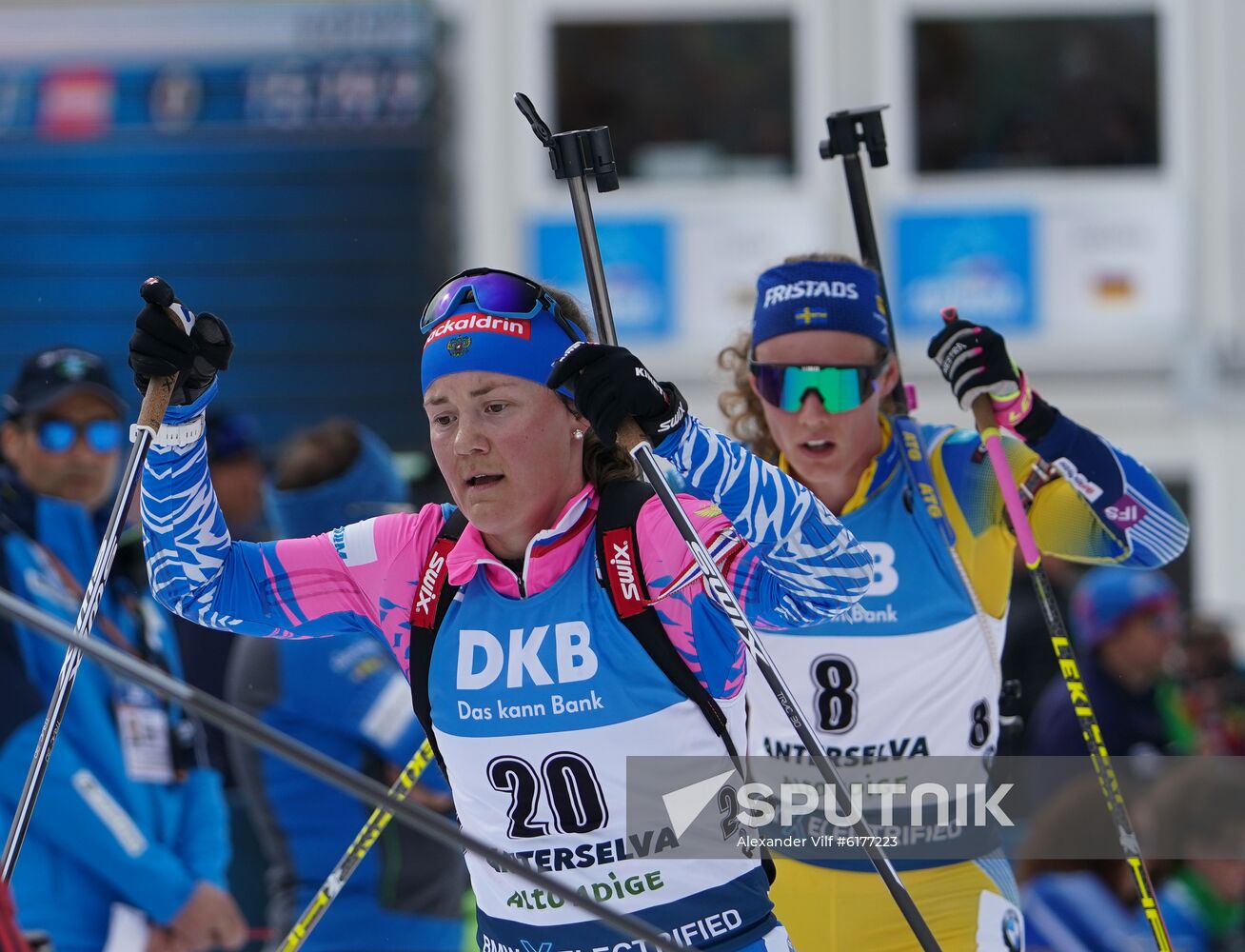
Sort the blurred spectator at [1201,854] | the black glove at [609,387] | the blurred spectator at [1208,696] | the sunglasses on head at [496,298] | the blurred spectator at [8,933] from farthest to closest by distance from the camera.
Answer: the blurred spectator at [1208,696]
the blurred spectator at [1201,854]
the sunglasses on head at [496,298]
the black glove at [609,387]
the blurred spectator at [8,933]

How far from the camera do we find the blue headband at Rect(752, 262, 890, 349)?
A: 12.7ft

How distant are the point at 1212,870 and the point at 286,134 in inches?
313

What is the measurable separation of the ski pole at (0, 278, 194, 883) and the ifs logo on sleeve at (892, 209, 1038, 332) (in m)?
8.62

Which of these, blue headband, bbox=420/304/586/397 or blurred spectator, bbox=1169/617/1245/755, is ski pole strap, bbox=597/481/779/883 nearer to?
blue headband, bbox=420/304/586/397

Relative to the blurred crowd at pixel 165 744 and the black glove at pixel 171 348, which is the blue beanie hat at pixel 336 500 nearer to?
the blurred crowd at pixel 165 744

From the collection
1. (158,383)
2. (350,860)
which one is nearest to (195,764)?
(350,860)

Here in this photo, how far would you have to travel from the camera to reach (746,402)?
4.25 m

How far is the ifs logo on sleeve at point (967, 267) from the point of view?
11555 mm

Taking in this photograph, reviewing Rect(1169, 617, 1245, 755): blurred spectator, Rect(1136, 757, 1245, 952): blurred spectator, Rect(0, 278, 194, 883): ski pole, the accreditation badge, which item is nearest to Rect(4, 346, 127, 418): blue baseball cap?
the accreditation badge

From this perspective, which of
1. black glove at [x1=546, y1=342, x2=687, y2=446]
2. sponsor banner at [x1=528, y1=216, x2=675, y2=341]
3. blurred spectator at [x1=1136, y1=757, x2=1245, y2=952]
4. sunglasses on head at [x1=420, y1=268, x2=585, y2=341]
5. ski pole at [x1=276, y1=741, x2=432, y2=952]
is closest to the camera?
black glove at [x1=546, y1=342, x2=687, y2=446]

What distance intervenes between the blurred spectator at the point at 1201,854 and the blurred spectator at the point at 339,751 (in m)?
2.28

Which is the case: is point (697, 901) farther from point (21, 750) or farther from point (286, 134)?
point (286, 134)

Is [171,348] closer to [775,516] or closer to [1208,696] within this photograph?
[775,516]

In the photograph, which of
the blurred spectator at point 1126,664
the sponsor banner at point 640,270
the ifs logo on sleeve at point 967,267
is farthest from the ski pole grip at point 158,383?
the ifs logo on sleeve at point 967,267
